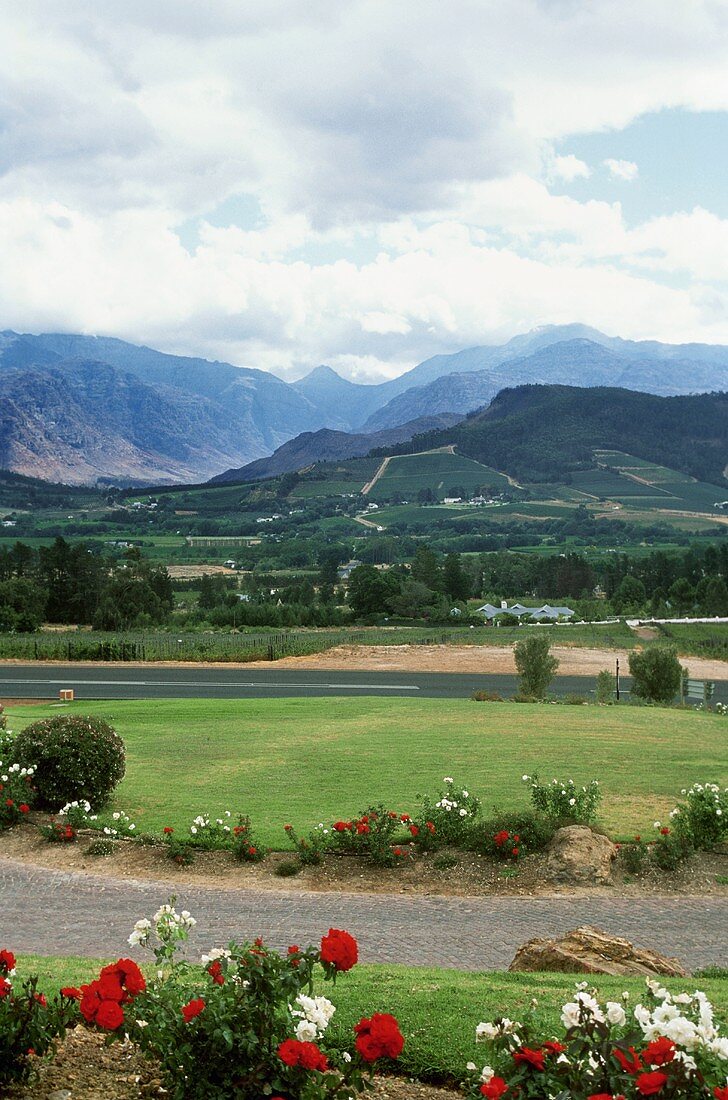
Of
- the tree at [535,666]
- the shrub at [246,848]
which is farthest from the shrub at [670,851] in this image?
the tree at [535,666]

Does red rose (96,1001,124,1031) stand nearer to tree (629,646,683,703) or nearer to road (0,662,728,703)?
road (0,662,728,703)

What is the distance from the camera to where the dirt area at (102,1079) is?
4.84m

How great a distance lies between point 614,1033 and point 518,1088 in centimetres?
138

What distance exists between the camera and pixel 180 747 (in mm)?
19172

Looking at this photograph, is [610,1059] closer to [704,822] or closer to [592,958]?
[592,958]

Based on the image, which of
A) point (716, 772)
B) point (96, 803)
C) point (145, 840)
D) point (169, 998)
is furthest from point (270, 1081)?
point (716, 772)

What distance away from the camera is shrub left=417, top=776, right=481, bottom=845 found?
12203mm

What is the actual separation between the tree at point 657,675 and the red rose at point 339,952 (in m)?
28.6

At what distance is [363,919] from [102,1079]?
5048 millimetres

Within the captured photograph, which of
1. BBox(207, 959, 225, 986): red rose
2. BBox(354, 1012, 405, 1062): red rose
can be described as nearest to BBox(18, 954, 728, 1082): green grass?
BBox(207, 959, 225, 986): red rose

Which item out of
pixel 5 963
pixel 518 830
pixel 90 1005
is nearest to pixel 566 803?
pixel 518 830

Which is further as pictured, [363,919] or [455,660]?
[455,660]

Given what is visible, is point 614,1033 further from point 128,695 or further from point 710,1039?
point 128,695

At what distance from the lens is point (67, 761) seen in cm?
1371
